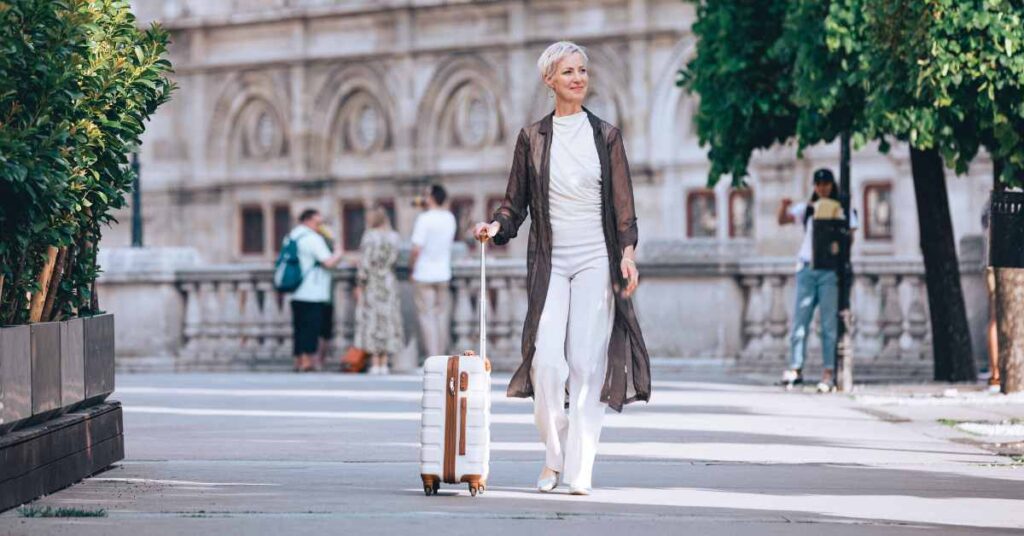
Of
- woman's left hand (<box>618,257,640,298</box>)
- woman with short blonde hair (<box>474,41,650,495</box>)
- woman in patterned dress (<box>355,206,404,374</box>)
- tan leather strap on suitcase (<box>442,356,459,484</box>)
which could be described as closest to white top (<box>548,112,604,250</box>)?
woman with short blonde hair (<box>474,41,650,495</box>)

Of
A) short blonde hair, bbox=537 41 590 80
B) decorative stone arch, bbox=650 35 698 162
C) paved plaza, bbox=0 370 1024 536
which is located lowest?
paved plaza, bbox=0 370 1024 536

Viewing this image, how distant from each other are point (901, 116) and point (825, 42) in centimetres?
93

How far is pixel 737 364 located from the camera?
23.9 m

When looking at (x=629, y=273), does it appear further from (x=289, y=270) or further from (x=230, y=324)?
(x=230, y=324)

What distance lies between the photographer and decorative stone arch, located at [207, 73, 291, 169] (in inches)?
1954

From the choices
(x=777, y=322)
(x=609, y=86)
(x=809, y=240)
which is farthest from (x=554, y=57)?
(x=609, y=86)

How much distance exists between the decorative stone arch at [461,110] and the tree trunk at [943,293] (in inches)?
961

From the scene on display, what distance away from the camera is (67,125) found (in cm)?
1032

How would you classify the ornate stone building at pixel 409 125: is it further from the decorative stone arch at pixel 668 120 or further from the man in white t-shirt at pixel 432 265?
the man in white t-shirt at pixel 432 265

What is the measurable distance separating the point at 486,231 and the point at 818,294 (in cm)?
1071

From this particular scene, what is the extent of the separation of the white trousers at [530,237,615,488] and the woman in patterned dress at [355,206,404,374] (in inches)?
561

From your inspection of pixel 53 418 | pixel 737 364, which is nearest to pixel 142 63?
pixel 53 418

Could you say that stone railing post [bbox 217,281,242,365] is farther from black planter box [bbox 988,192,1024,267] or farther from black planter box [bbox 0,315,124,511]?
black planter box [bbox 0,315,124,511]

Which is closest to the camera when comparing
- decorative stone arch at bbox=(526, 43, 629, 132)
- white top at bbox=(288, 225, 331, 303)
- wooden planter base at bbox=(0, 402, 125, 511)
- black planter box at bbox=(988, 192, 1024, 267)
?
wooden planter base at bbox=(0, 402, 125, 511)
